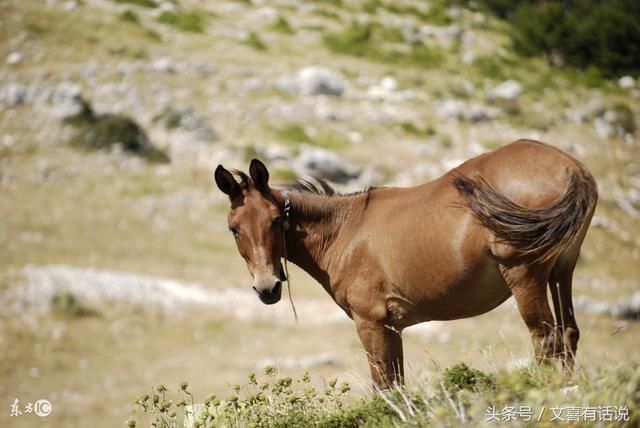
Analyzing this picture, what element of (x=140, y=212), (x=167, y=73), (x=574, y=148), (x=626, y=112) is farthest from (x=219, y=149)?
(x=626, y=112)

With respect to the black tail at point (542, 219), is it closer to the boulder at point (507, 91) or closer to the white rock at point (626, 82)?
the boulder at point (507, 91)

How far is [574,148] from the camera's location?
1102 inches

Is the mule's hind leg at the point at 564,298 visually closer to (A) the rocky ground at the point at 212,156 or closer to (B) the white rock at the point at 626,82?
(A) the rocky ground at the point at 212,156

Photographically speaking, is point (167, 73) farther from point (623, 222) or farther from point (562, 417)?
point (562, 417)

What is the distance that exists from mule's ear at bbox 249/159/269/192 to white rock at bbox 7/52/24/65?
2859 centimetres

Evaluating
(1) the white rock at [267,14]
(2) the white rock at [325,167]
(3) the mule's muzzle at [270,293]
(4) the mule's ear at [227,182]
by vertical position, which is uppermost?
(1) the white rock at [267,14]

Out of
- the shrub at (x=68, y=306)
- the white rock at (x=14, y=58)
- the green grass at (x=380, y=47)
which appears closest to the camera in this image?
the shrub at (x=68, y=306)

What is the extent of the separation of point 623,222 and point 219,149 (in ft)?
47.9

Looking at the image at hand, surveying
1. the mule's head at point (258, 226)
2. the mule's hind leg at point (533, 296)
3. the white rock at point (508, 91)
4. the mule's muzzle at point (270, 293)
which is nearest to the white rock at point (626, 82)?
the white rock at point (508, 91)

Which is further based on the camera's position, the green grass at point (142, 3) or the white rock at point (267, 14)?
the white rock at point (267, 14)

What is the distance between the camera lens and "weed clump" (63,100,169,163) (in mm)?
26953

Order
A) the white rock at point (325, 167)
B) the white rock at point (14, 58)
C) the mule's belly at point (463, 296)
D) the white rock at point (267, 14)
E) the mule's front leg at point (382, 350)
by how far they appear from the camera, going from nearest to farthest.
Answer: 1. the mule's belly at point (463, 296)
2. the mule's front leg at point (382, 350)
3. the white rock at point (325, 167)
4. the white rock at point (14, 58)
5. the white rock at point (267, 14)

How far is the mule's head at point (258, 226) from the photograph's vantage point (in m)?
6.04

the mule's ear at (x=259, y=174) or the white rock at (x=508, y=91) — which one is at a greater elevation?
the white rock at (x=508, y=91)
